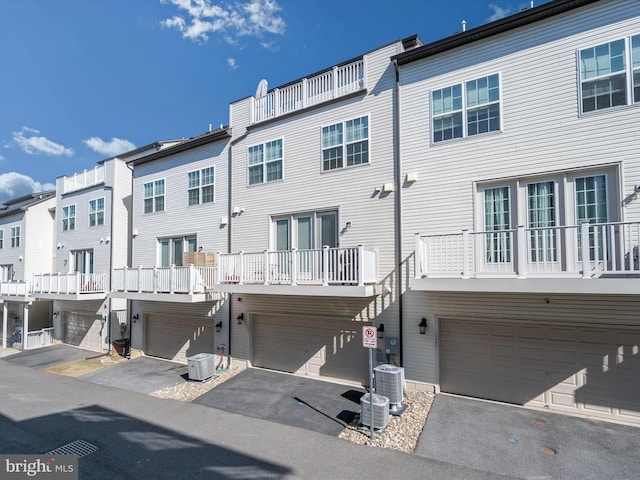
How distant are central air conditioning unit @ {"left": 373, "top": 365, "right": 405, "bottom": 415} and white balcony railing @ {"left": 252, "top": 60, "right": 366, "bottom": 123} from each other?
26.4 feet

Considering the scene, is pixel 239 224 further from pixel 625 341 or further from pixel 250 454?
pixel 625 341

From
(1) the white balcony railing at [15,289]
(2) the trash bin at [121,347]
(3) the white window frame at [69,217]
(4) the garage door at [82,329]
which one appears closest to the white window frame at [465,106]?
(2) the trash bin at [121,347]

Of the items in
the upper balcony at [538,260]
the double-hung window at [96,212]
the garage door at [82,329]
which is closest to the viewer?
the upper balcony at [538,260]

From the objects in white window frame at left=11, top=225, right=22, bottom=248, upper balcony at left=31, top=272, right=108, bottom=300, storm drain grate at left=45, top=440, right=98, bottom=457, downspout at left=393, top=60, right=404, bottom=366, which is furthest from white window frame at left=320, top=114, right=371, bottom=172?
white window frame at left=11, top=225, right=22, bottom=248

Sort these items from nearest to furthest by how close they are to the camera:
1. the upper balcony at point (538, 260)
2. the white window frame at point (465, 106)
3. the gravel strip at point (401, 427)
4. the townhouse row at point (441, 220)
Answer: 1. the upper balcony at point (538, 260)
2. the gravel strip at point (401, 427)
3. the townhouse row at point (441, 220)
4. the white window frame at point (465, 106)

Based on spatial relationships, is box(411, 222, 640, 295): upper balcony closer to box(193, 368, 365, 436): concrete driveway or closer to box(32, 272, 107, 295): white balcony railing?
box(193, 368, 365, 436): concrete driveway

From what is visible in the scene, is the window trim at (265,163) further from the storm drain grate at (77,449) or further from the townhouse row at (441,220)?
the storm drain grate at (77,449)

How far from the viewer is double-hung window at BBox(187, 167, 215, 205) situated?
13180mm

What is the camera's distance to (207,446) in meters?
6.60

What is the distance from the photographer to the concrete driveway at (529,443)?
5.62 m

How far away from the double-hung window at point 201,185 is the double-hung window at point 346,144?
5.15m

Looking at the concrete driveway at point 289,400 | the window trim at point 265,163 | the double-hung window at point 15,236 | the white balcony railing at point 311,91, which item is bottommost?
the concrete driveway at point 289,400

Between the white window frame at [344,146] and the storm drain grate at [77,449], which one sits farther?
the white window frame at [344,146]

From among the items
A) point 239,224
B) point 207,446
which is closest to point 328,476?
point 207,446
